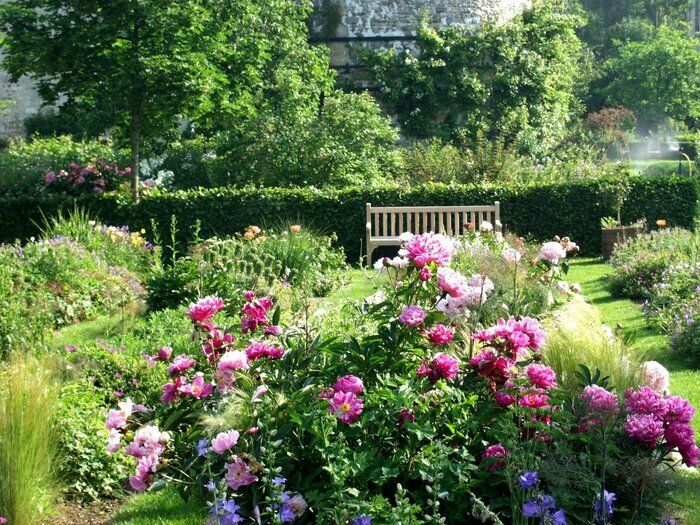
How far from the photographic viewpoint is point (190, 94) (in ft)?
43.5

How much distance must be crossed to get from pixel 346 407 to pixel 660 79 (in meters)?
39.6

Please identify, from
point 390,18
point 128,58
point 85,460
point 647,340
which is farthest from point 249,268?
point 390,18

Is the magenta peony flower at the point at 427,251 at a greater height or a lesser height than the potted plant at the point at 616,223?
greater

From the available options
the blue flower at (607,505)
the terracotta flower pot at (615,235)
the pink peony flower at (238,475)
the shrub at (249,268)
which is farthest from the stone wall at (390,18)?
the pink peony flower at (238,475)

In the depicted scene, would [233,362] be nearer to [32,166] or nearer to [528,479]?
[528,479]

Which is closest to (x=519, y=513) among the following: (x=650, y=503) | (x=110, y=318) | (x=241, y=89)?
(x=650, y=503)

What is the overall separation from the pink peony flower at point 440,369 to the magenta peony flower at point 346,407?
1.43ft

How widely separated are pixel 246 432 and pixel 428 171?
1220 centimetres

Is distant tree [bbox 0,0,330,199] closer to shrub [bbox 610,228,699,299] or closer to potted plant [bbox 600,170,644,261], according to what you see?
potted plant [bbox 600,170,644,261]

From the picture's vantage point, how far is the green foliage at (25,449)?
378 centimetres

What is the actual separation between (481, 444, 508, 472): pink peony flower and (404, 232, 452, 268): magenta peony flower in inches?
33.4

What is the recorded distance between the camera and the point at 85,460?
4512mm

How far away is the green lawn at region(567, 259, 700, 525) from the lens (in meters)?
3.92

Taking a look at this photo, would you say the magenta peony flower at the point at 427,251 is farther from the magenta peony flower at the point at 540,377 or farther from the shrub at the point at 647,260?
the shrub at the point at 647,260
